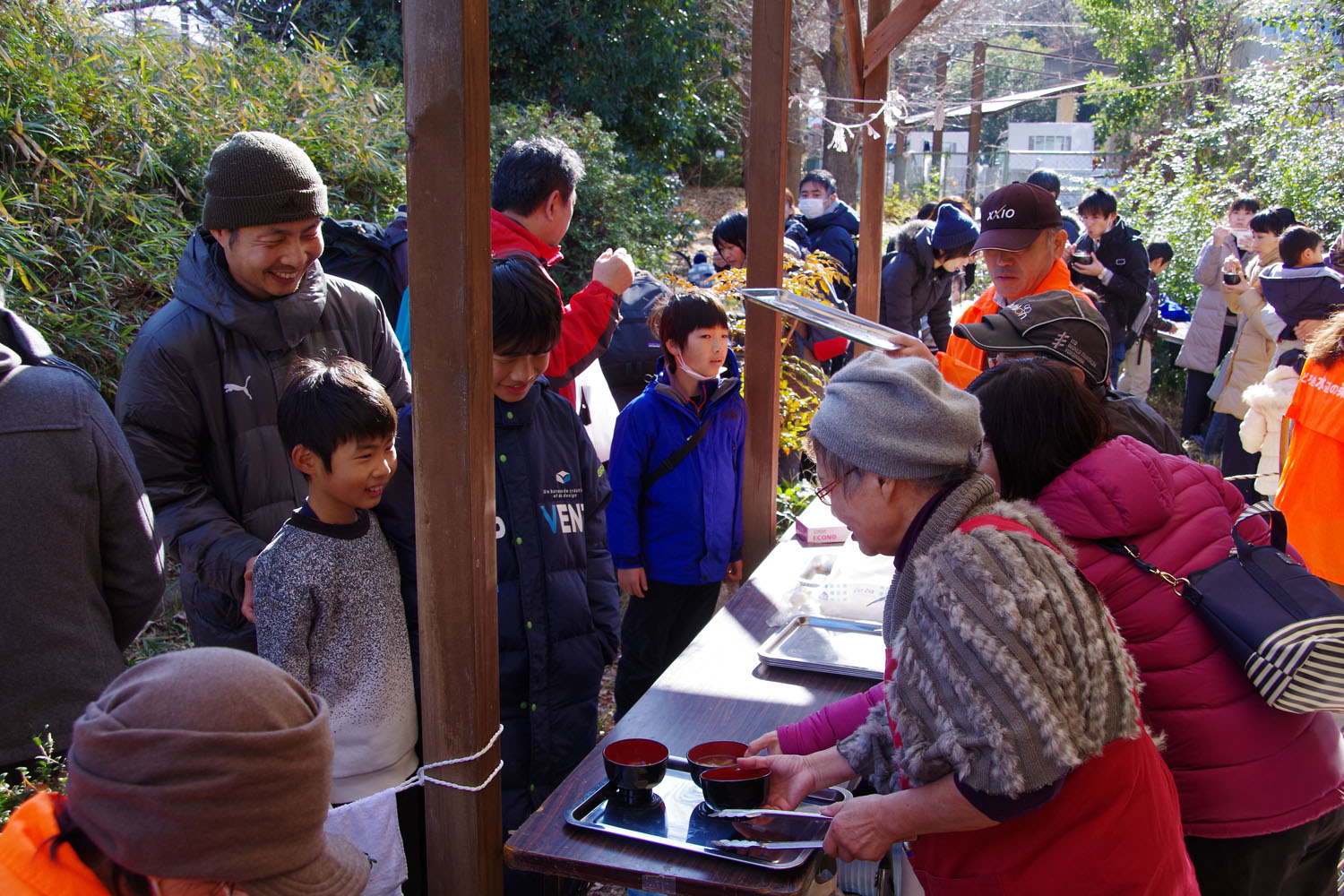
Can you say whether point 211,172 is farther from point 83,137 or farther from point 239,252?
point 83,137

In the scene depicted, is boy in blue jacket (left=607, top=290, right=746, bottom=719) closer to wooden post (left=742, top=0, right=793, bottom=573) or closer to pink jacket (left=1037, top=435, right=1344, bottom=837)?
wooden post (left=742, top=0, right=793, bottom=573)

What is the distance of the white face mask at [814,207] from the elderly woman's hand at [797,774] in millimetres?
5855

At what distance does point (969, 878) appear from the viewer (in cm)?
159

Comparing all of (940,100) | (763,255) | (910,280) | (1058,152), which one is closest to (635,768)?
(763,255)

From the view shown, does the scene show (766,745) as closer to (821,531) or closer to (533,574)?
(533,574)

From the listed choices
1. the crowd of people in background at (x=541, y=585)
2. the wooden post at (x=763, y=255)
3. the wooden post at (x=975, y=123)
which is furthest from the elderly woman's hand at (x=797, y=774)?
the wooden post at (x=975, y=123)

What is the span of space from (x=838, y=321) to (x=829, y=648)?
0.82 m

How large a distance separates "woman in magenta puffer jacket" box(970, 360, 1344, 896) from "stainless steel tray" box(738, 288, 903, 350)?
1.43 ft

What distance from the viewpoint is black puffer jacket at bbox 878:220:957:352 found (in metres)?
6.48

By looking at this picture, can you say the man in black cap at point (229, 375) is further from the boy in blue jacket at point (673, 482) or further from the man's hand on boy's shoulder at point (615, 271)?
the boy in blue jacket at point (673, 482)

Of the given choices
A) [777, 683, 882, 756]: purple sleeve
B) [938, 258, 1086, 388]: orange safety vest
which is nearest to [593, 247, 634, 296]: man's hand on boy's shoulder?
[938, 258, 1086, 388]: orange safety vest

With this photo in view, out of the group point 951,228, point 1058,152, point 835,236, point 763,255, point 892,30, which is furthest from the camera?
point 1058,152

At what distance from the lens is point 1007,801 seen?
1424 mm

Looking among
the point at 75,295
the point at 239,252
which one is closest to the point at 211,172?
the point at 239,252
